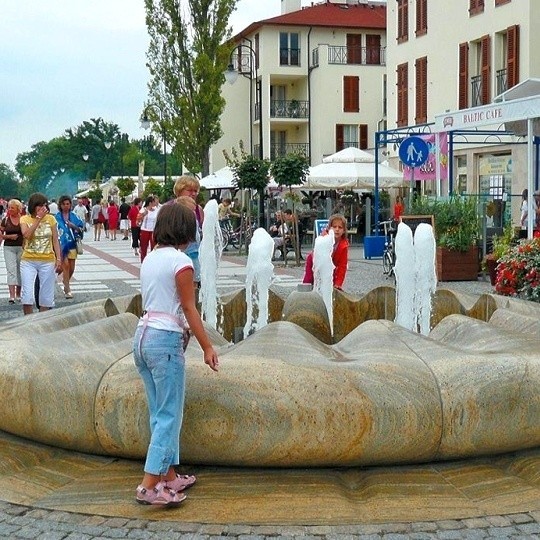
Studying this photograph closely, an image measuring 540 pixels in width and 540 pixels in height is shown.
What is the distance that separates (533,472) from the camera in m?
5.49

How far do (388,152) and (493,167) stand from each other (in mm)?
8947

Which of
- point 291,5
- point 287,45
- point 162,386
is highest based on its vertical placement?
point 291,5

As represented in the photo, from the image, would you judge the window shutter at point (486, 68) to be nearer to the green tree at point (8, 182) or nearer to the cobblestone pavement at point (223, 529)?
the cobblestone pavement at point (223, 529)

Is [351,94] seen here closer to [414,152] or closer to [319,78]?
[319,78]

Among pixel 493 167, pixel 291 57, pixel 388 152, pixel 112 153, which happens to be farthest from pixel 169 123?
pixel 112 153

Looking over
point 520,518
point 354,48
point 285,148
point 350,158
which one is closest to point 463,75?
point 350,158

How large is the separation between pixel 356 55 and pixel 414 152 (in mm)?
33960

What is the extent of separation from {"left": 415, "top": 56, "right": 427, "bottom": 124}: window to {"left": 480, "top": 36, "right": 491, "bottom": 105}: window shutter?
4.50 m

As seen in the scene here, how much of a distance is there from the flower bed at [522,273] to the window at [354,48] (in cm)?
4338

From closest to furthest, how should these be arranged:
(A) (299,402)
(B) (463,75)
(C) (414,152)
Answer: (A) (299,402) → (C) (414,152) → (B) (463,75)

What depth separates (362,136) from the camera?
53.0 metres

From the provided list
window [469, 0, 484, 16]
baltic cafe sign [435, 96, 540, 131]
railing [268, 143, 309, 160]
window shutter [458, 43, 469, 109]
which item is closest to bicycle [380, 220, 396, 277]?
baltic cafe sign [435, 96, 540, 131]

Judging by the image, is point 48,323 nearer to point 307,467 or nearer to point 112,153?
point 307,467

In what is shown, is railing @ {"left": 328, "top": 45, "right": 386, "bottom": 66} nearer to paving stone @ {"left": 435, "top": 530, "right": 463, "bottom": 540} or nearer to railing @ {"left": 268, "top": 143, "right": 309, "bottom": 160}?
railing @ {"left": 268, "top": 143, "right": 309, "bottom": 160}
